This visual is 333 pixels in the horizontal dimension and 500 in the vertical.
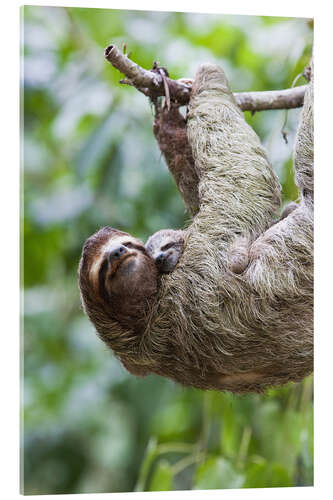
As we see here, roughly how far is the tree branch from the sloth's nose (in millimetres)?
828

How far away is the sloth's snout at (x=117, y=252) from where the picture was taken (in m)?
3.47

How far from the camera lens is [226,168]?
12.4 feet

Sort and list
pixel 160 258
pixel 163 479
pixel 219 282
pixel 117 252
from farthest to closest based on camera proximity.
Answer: pixel 163 479 → pixel 160 258 → pixel 219 282 → pixel 117 252

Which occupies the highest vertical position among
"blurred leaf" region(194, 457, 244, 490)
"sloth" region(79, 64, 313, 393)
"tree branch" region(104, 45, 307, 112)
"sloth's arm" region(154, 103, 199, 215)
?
"tree branch" region(104, 45, 307, 112)

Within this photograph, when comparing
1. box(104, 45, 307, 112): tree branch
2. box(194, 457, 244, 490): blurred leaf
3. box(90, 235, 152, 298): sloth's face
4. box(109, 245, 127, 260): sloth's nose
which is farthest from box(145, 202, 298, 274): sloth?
box(194, 457, 244, 490): blurred leaf

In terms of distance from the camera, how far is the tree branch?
3.55 meters

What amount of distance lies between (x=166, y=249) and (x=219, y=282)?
0.33 metres

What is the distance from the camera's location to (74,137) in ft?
16.2

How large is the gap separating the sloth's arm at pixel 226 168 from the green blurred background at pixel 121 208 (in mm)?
278

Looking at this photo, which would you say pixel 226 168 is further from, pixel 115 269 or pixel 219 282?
pixel 115 269

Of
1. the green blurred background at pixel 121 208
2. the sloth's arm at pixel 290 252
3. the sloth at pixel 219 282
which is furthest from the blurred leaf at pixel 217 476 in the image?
the sloth's arm at pixel 290 252

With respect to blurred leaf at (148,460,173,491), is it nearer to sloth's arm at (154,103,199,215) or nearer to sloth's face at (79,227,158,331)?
sloth's face at (79,227,158,331)

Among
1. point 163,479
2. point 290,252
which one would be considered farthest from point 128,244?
point 163,479
